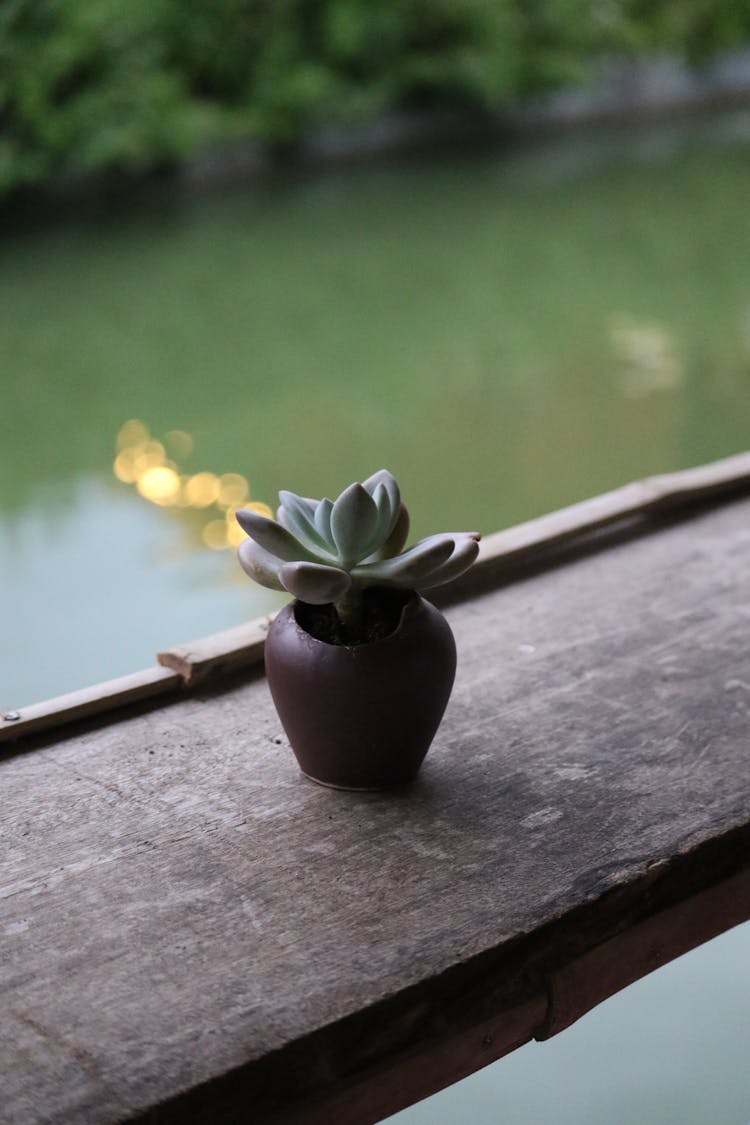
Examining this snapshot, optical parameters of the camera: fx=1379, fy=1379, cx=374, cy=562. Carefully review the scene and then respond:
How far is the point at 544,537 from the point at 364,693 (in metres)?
0.67

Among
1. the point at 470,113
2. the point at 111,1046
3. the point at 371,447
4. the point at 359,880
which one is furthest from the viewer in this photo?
the point at 470,113

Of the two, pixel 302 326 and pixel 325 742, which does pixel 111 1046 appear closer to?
pixel 325 742

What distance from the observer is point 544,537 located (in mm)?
1854

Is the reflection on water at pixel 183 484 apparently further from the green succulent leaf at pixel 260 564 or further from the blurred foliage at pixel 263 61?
the blurred foliage at pixel 263 61

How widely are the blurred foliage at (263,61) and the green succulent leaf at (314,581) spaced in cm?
736

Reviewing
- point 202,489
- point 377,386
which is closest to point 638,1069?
point 202,489

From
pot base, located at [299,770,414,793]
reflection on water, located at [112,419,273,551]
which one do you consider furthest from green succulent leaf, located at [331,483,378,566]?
reflection on water, located at [112,419,273,551]

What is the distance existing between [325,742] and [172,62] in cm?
976

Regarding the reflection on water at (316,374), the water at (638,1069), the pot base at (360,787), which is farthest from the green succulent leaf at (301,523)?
the reflection on water at (316,374)

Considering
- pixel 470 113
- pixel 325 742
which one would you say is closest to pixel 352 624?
pixel 325 742

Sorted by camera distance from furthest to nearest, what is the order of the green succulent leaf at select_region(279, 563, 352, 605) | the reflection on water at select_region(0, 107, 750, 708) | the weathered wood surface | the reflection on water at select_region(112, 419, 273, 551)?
the reflection on water at select_region(112, 419, 273, 551) → the reflection on water at select_region(0, 107, 750, 708) → the green succulent leaf at select_region(279, 563, 352, 605) → the weathered wood surface

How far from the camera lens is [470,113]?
1193 cm

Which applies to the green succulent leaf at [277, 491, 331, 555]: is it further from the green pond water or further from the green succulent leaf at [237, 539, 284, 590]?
the green pond water

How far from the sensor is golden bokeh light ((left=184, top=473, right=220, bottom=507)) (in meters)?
3.80
